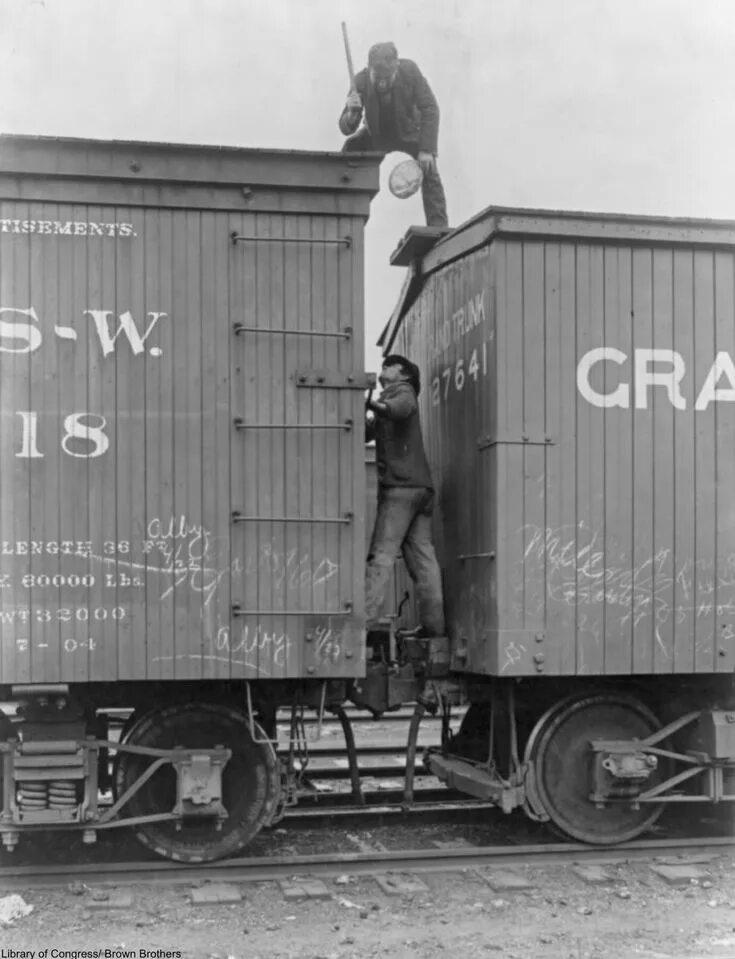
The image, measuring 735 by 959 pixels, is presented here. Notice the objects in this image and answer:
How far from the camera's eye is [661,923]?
584cm

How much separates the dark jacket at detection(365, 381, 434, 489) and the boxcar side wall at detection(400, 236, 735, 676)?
36 cm

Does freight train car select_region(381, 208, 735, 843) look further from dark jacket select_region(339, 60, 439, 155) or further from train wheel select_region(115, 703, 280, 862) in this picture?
dark jacket select_region(339, 60, 439, 155)

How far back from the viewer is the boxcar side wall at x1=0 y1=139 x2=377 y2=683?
648 centimetres

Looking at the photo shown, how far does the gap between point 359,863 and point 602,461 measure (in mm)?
2867

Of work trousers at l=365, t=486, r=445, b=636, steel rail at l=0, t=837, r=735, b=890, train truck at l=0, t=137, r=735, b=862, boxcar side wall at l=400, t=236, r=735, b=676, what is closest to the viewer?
steel rail at l=0, t=837, r=735, b=890

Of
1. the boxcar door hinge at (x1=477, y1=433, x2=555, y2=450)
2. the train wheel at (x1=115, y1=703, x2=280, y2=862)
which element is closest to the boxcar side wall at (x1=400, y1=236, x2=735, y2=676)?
the boxcar door hinge at (x1=477, y1=433, x2=555, y2=450)

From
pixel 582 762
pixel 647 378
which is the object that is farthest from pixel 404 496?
pixel 582 762

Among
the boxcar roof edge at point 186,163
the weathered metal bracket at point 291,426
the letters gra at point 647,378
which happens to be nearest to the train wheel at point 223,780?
the weathered metal bracket at point 291,426

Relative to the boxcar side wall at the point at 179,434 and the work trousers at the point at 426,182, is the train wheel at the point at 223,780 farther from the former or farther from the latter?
the work trousers at the point at 426,182

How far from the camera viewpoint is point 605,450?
23.5 ft

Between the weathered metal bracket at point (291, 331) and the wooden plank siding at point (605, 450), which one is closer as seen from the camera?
the weathered metal bracket at point (291, 331)

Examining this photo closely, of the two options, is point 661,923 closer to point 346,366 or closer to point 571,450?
point 571,450

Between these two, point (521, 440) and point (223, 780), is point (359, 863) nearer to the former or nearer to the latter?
point (223, 780)

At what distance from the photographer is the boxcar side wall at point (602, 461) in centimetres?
701
